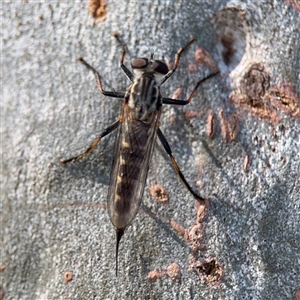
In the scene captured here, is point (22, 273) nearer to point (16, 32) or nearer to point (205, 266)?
point (205, 266)

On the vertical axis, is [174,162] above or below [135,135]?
above

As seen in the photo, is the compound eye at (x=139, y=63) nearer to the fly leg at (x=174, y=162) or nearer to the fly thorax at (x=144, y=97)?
the fly thorax at (x=144, y=97)

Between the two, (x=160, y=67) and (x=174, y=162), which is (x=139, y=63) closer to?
(x=160, y=67)

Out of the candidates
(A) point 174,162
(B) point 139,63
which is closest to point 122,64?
(B) point 139,63

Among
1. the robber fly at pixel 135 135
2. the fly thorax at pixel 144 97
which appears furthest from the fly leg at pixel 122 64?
the fly thorax at pixel 144 97

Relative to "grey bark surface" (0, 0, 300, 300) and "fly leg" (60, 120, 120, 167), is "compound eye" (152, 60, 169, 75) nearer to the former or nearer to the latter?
"grey bark surface" (0, 0, 300, 300)

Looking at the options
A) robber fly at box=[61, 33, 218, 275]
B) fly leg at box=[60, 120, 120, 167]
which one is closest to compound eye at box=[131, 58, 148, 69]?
robber fly at box=[61, 33, 218, 275]

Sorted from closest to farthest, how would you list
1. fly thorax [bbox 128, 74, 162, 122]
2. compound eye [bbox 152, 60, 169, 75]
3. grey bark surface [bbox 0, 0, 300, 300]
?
grey bark surface [bbox 0, 0, 300, 300]
compound eye [bbox 152, 60, 169, 75]
fly thorax [bbox 128, 74, 162, 122]
